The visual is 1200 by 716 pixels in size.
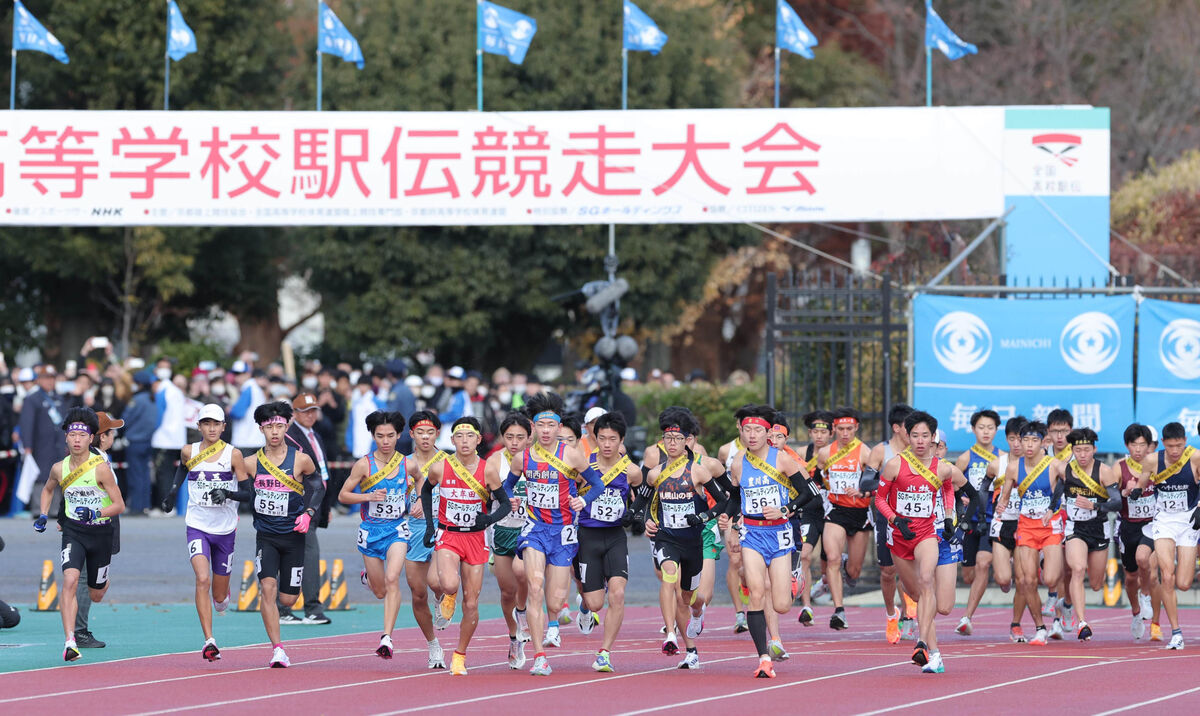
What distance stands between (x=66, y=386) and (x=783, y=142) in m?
10.6

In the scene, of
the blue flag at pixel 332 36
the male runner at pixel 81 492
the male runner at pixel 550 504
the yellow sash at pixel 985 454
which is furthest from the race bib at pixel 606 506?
the blue flag at pixel 332 36

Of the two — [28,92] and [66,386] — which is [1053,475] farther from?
[28,92]

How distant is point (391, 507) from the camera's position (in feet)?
44.9

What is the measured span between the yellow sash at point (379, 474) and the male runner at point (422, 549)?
177 mm

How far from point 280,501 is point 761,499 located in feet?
11.6


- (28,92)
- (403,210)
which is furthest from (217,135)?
(28,92)

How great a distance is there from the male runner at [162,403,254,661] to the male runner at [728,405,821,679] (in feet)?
12.0

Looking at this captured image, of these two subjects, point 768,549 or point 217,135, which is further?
point 217,135

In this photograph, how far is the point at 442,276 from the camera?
36.8 m

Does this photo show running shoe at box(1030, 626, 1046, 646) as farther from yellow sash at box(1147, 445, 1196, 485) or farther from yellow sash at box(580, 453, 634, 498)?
yellow sash at box(580, 453, 634, 498)

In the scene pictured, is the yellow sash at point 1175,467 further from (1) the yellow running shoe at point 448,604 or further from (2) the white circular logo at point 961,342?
(1) the yellow running shoe at point 448,604

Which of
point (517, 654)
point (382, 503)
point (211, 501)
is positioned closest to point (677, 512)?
point (517, 654)

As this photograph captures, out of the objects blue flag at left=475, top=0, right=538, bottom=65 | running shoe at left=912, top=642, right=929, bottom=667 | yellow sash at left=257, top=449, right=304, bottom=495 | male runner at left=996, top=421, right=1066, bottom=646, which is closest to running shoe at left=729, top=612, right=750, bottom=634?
male runner at left=996, top=421, right=1066, bottom=646

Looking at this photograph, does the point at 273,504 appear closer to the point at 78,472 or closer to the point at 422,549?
the point at 422,549
